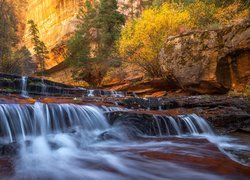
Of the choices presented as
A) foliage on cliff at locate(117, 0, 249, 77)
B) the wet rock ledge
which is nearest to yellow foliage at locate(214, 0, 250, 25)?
foliage on cliff at locate(117, 0, 249, 77)

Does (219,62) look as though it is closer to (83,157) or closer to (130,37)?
(130,37)

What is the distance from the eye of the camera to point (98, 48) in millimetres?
28766

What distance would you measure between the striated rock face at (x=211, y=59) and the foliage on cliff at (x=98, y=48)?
1106 cm

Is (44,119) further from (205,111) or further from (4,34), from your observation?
(4,34)

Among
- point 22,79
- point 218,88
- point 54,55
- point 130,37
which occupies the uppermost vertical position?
point 54,55

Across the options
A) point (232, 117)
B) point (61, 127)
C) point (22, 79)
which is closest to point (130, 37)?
point (22, 79)

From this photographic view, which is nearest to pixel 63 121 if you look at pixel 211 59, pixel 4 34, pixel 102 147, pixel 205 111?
pixel 102 147

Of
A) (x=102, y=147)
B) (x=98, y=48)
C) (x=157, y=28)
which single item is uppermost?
(x=98, y=48)

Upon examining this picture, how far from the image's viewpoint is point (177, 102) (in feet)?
35.1

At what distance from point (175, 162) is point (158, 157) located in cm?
45

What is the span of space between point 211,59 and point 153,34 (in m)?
6.33

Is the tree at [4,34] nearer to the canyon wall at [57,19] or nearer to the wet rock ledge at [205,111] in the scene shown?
the canyon wall at [57,19]

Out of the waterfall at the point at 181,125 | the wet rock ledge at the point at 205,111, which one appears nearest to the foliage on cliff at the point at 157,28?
the wet rock ledge at the point at 205,111

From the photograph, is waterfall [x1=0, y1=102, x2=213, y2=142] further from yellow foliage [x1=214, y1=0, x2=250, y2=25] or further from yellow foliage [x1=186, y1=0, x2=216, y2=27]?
yellow foliage [x1=186, y1=0, x2=216, y2=27]
